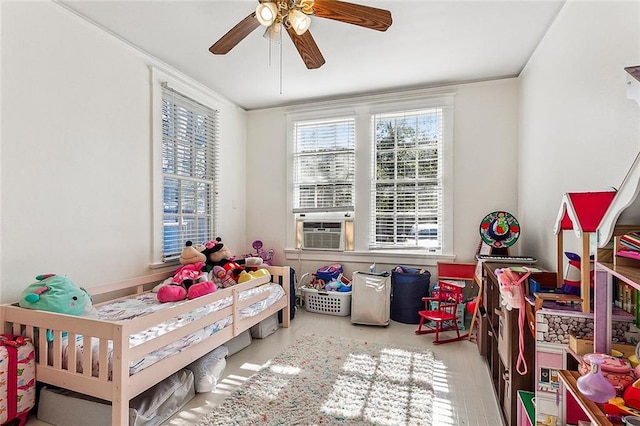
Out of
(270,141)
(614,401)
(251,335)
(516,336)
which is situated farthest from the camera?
(270,141)

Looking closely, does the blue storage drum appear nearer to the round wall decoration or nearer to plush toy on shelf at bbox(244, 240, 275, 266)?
the round wall decoration

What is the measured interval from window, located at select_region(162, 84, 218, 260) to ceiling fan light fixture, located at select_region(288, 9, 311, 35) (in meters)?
1.96

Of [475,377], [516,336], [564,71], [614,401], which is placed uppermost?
[564,71]

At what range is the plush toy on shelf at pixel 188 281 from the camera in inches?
108

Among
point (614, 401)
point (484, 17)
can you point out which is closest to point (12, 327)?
point (614, 401)

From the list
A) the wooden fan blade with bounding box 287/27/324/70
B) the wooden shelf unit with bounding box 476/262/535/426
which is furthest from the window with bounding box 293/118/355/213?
the wooden shelf unit with bounding box 476/262/535/426

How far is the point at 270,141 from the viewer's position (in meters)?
4.54

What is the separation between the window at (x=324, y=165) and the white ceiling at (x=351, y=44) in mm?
540

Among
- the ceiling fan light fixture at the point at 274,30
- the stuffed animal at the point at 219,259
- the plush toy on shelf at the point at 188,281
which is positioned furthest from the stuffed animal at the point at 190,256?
the ceiling fan light fixture at the point at 274,30

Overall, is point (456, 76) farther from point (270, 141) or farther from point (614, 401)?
point (614, 401)

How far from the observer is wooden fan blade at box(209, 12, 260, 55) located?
76.9 inches

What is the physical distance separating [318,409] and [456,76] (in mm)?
3442

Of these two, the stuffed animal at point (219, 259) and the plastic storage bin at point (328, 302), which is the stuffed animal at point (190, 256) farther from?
the plastic storage bin at point (328, 302)

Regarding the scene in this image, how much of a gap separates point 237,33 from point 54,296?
198 centimetres
